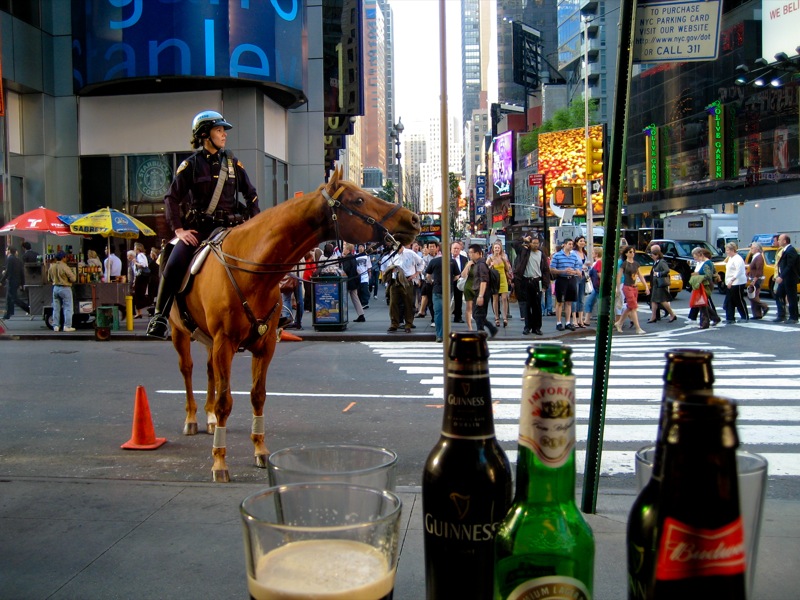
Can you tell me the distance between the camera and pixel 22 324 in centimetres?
2036

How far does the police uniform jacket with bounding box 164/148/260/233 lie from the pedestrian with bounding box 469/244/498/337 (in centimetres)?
960

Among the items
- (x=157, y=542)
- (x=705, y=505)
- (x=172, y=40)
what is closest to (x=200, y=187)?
(x=157, y=542)

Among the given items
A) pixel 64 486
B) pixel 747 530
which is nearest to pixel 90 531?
pixel 64 486

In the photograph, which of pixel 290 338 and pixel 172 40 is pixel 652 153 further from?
pixel 290 338

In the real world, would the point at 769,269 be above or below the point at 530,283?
above

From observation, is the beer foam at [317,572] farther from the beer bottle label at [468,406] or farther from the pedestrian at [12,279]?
the pedestrian at [12,279]

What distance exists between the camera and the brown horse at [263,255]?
5992 millimetres

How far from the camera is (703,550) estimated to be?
0.96 meters

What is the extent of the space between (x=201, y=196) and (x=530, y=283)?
38.1ft

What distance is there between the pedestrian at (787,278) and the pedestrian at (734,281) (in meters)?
0.80

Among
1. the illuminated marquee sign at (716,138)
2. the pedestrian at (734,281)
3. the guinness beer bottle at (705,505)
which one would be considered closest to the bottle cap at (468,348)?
the guinness beer bottle at (705,505)

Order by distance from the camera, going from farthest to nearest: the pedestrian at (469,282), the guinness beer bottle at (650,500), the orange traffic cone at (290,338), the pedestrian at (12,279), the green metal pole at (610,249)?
the pedestrian at (12,279) < the orange traffic cone at (290,338) < the pedestrian at (469,282) < the green metal pole at (610,249) < the guinness beer bottle at (650,500)

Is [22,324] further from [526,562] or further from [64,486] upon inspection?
[526,562]

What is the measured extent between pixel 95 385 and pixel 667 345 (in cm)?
1099
